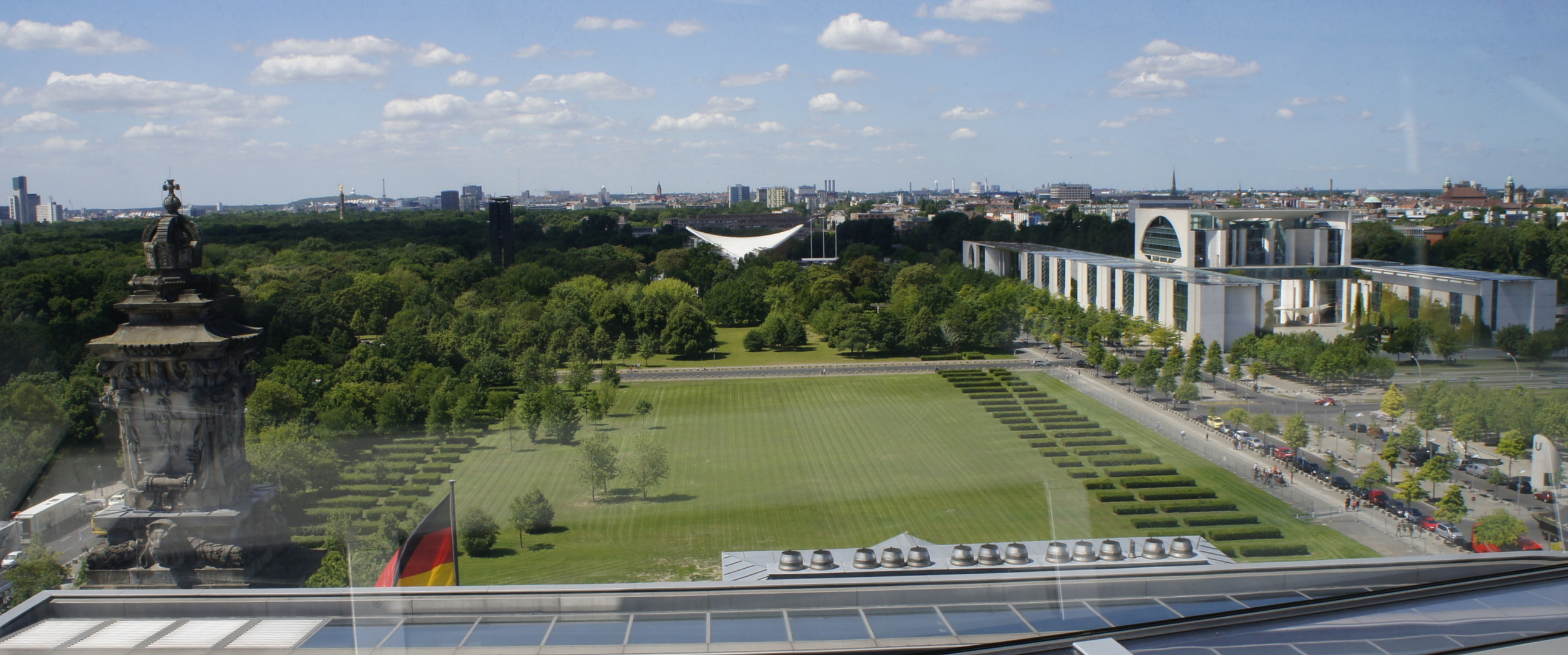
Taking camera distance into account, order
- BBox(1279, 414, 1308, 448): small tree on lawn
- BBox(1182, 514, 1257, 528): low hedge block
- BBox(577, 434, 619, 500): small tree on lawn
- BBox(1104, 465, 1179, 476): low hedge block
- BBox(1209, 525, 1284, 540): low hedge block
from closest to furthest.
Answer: BBox(1209, 525, 1284, 540): low hedge block, BBox(1182, 514, 1257, 528): low hedge block, BBox(577, 434, 619, 500): small tree on lawn, BBox(1104, 465, 1179, 476): low hedge block, BBox(1279, 414, 1308, 448): small tree on lawn

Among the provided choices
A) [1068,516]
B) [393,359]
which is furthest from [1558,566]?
[393,359]

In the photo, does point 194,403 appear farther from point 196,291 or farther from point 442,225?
point 442,225

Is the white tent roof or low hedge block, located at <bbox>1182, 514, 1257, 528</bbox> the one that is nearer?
low hedge block, located at <bbox>1182, 514, 1257, 528</bbox>

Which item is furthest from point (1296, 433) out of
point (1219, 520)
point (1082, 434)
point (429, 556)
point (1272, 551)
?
point (429, 556)

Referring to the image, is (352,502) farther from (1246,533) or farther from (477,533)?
(1246,533)

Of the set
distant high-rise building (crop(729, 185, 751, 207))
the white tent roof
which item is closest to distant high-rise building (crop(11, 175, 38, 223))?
the white tent roof

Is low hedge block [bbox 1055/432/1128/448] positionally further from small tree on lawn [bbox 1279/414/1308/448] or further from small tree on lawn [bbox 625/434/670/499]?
small tree on lawn [bbox 625/434/670/499]

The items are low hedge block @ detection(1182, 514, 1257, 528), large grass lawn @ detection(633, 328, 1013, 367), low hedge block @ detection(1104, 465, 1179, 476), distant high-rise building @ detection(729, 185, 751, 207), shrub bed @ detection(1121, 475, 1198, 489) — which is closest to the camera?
low hedge block @ detection(1182, 514, 1257, 528)
